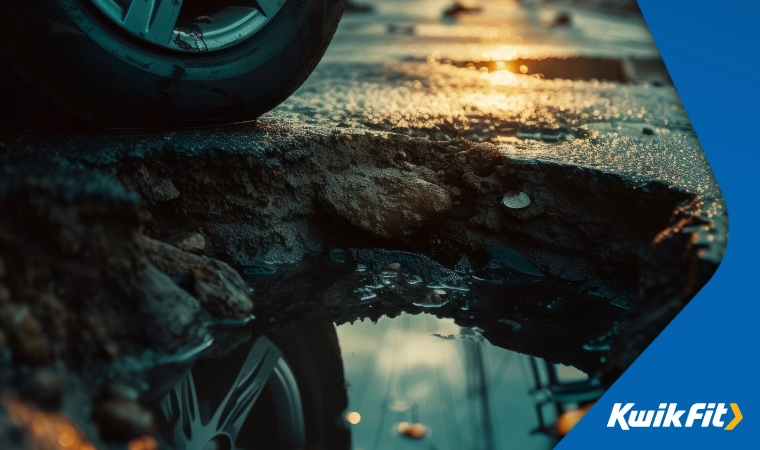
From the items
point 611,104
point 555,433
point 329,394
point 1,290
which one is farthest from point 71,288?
point 611,104

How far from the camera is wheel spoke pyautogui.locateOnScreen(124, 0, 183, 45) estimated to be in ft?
7.43

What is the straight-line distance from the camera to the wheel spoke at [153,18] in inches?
89.1

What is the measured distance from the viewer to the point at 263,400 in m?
1.69

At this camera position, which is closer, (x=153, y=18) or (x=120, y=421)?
(x=120, y=421)

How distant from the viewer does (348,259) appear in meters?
2.45

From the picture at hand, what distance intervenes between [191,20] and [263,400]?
1.49m

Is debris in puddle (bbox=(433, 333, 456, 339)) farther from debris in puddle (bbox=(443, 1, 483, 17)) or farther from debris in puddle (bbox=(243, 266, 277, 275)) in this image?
debris in puddle (bbox=(443, 1, 483, 17))

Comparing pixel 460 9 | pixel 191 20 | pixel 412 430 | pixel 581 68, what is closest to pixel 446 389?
pixel 412 430

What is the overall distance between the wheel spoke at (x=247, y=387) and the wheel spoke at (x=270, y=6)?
1230mm

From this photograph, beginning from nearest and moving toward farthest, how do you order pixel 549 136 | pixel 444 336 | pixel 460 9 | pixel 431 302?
1. pixel 444 336
2. pixel 431 302
3. pixel 549 136
4. pixel 460 9

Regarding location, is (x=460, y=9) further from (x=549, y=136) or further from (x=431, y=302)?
(x=431, y=302)

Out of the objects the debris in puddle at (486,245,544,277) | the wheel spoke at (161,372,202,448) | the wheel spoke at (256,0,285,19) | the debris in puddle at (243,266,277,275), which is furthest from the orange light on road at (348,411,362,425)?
the wheel spoke at (256,0,285,19)

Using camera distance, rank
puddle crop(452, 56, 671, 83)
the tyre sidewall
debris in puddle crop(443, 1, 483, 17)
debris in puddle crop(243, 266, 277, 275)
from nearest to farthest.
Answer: the tyre sidewall → debris in puddle crop(243, 266, 277, 275) → puddle crop(452, 56, 671, 83) → debris in puddle crop(443, 1, 483, 17)

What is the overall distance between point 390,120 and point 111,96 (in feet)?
4.17
